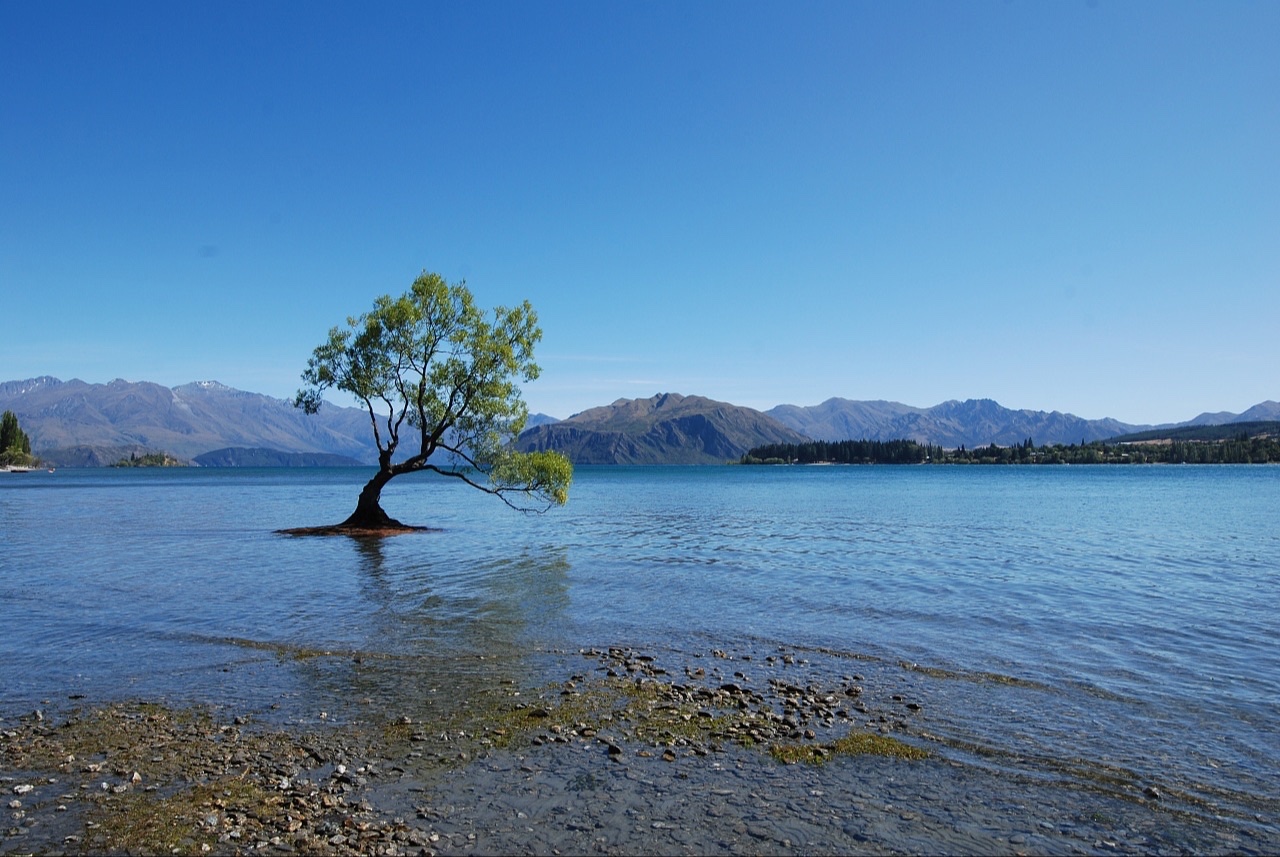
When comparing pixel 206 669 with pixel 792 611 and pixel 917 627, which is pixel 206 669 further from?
pixel 917 627

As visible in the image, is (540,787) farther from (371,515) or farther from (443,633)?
(371,515)

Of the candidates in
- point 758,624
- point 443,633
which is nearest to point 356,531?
point 443,633

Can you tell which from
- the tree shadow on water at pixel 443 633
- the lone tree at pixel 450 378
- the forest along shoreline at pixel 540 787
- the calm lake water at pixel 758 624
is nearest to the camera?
the forest along shoreline at pixel 540 787

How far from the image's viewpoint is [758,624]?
25.2 metres

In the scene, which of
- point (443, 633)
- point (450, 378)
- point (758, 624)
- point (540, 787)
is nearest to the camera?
point (540, 787)

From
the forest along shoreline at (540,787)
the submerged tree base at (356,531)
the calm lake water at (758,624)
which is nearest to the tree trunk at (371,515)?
the submerged tree base at (356,531)

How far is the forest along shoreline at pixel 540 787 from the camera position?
33.9 ft

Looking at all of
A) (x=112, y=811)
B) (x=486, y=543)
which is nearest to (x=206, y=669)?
(x=112, y=811)

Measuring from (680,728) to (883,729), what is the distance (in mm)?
4065

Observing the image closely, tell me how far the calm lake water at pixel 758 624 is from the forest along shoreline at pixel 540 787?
131 centimetres

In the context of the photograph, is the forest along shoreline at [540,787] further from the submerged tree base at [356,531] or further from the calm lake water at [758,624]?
the submerged tree base at [356,531]

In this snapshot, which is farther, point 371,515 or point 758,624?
point 371,515

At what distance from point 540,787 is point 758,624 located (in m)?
14.4

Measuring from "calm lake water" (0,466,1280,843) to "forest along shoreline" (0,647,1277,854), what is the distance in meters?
1.31
